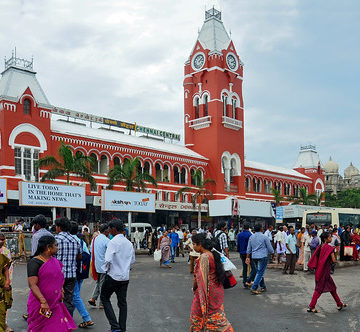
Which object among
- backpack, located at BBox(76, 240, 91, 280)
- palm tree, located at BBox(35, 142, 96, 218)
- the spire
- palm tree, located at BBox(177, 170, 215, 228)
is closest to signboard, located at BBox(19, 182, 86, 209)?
palm tree, located at BBox(35, 142, 96, 218)

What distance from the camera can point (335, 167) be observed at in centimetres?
10750

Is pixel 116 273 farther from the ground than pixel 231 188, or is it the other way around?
pixel 231 188

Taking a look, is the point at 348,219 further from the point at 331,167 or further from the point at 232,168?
the point at 331,167

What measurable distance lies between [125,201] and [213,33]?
2724cm

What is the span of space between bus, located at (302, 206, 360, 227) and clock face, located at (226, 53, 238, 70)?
23.8 m

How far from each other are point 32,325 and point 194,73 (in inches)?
1750

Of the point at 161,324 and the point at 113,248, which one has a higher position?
the point at 113,248

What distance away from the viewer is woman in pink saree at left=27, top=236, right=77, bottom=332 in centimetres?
483

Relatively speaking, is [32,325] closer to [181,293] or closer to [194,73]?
[181,293]

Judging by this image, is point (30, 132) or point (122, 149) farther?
point (122, 149)

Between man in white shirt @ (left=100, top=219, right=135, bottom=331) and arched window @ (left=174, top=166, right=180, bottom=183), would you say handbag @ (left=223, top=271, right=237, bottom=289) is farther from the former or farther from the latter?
arched window @ (left=174, top=166, right=180, bottom=183)

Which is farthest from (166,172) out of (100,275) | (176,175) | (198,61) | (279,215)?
(100,275)

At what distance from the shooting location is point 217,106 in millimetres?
45469

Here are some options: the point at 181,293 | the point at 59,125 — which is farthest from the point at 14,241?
the point at 59,125
